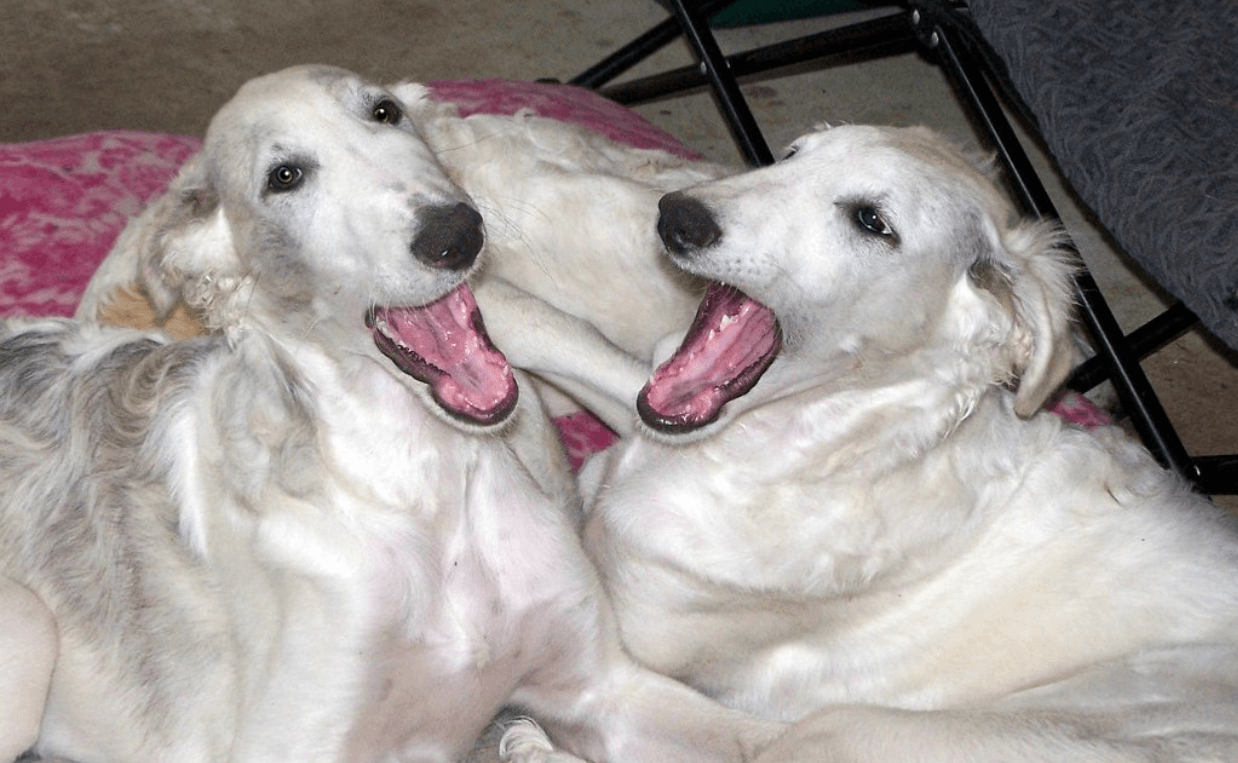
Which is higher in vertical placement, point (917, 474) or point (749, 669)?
point (917, 474)

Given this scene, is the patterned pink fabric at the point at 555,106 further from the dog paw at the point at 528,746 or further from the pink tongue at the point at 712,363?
the dog paw at the point at 528,746

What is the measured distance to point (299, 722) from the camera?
246 centimetres

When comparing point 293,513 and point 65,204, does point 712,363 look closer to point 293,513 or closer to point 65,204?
point 293,513

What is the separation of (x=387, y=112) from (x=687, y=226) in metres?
0.60

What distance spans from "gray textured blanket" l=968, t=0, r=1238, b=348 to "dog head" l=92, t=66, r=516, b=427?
1520 millimetres

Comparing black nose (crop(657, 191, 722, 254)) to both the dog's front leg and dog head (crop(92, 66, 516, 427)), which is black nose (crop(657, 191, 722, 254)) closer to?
dog head (crop(92, 66, 516, 427))

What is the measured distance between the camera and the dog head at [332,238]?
2297 millimetres

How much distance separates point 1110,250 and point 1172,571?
9.23 ft

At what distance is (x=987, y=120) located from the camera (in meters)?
3.53

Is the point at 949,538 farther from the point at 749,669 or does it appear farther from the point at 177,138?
the point at 177,138

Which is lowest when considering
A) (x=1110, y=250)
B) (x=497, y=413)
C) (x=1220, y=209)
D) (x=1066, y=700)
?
(x=1110, y=250)

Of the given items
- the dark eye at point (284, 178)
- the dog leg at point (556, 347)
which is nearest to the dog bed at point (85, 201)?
the dog leg at point (556, 347)

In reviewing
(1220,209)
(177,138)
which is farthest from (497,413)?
(177,138)

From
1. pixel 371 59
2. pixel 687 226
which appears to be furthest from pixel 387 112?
pixel 371 59
